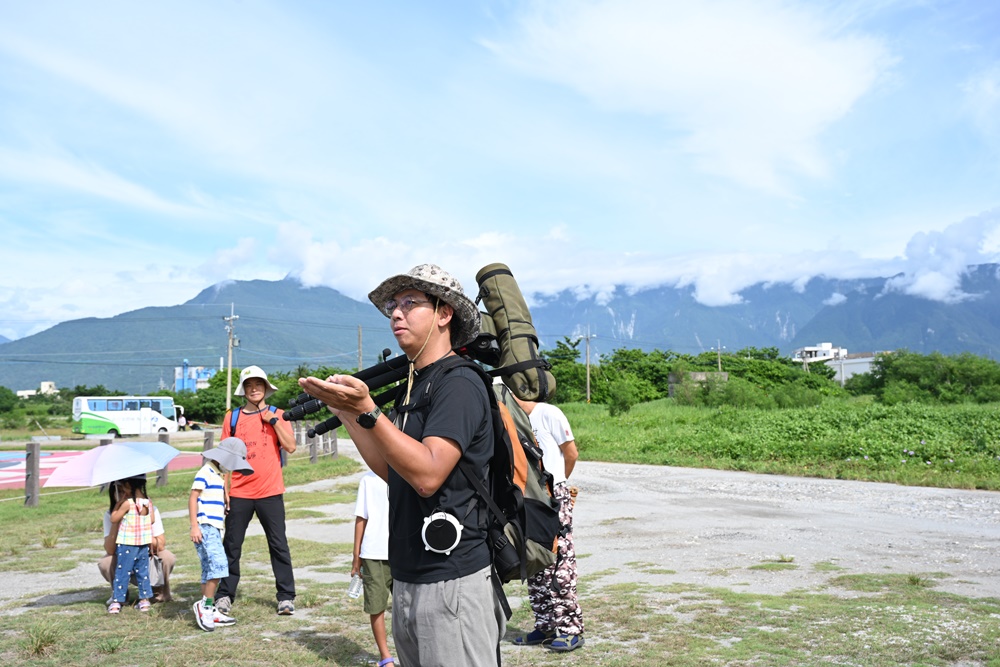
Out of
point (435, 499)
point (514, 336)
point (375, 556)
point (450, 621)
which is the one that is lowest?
point (375, 556)

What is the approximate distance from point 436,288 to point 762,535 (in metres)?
9.21

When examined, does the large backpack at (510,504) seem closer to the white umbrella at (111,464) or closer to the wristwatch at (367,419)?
the wristwatch at (367,419)

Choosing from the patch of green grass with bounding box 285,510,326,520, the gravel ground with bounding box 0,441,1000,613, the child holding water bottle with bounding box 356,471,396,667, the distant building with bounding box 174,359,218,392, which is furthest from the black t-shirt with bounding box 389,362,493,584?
the distant building with bounding box 174,359,218,392

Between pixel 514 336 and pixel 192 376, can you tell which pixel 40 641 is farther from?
pixel 192 376

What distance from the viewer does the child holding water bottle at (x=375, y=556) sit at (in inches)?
199

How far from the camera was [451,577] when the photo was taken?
2646mm

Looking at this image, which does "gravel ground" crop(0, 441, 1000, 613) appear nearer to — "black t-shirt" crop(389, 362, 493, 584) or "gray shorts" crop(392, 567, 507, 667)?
"gray shorts" crop(392, 567, 507, 667)

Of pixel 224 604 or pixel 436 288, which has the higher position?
pixel 436 288

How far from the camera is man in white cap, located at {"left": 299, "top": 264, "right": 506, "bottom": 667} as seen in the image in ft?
8.42

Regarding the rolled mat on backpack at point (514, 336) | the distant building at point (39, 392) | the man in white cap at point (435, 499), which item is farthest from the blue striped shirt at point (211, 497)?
the distant building at point (39, 392)

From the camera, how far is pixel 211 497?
6492 mm

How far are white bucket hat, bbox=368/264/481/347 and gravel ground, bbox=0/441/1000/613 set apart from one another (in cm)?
531

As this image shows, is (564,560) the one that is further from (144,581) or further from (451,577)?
(144,581)

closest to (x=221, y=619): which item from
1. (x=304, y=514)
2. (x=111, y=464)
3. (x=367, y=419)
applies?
(x=111, y=464)
